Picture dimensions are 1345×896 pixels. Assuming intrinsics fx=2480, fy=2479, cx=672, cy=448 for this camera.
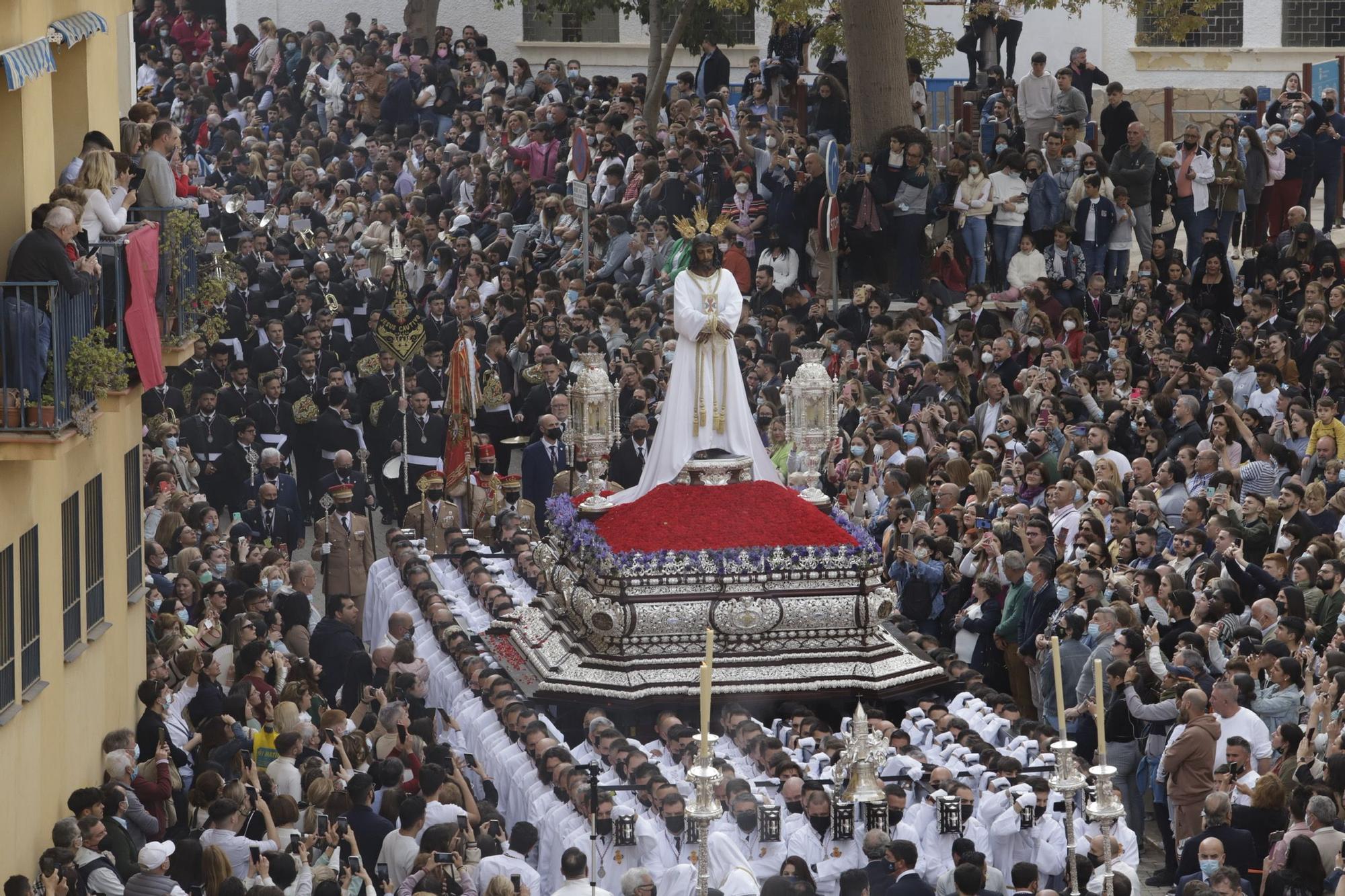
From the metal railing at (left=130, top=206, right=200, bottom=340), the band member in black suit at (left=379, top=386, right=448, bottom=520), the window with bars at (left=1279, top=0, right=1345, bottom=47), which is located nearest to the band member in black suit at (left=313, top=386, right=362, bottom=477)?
the band member in black suit at (left=379, top=386, right=448, bottom=520)

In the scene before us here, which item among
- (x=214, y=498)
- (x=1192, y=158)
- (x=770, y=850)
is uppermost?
(x=1192, y=158)

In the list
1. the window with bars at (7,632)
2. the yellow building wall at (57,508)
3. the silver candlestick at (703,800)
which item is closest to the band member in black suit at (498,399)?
the yellow building wall at (57,508)

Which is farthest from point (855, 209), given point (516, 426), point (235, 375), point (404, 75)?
point (404, 75)

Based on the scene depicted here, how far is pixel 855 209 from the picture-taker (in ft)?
94.9

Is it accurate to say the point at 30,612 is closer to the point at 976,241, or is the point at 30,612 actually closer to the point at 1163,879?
the point at 1163,879

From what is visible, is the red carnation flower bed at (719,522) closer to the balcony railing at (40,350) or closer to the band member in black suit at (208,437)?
the balcony railing at (40,350)

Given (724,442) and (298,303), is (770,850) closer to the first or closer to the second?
(724,442)

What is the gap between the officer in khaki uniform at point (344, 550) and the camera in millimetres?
22938

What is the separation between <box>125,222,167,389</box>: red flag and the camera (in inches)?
663

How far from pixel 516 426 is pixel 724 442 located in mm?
6811

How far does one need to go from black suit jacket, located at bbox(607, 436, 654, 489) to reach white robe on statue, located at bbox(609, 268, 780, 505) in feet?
11.8

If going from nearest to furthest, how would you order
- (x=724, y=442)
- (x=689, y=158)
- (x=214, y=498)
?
1. (x=724, y=442)
2. (x=214, y=498)
3. (x=689, y=158)

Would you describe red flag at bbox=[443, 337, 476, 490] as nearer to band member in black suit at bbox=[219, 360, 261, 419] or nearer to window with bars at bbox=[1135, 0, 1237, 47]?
band member in black suit at bbox=[219, 360, 261, 419]

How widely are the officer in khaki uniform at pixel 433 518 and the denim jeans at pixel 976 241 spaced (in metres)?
7.48
